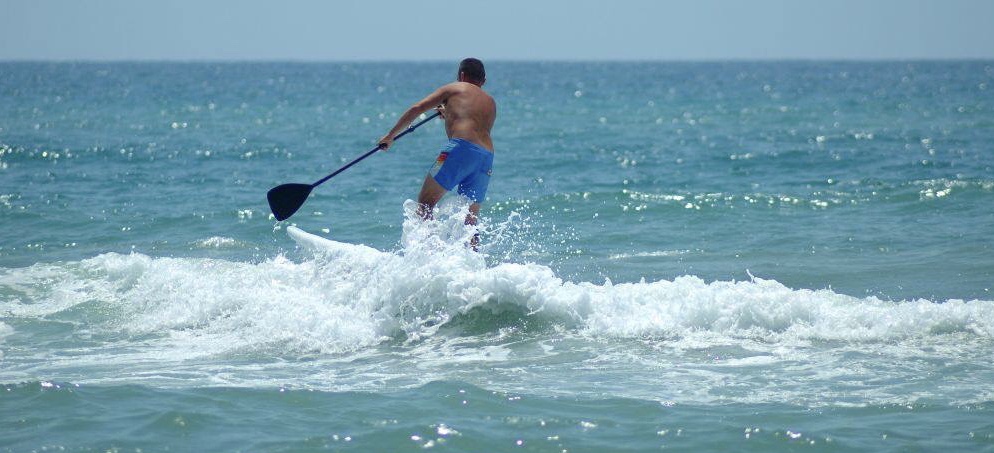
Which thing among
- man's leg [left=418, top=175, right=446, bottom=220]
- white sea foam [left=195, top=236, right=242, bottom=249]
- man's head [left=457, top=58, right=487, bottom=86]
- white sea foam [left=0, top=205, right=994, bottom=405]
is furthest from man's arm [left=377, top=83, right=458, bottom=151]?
white sea foam [left=195, top=236, right=242, bottom=249]

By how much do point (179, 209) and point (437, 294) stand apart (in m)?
7.51

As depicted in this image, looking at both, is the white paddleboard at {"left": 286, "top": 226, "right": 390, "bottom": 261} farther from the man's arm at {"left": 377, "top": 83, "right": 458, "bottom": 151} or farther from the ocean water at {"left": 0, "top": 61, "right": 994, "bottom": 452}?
the man's arm at {"left": 377, "top": 83, "right": 458, "bottom": 151}

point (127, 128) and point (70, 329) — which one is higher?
point (127, 128)

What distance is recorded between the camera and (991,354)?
6.84 metres

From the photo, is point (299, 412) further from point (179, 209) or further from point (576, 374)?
point (179, 209)

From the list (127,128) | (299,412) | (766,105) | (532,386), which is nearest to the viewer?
(299,412)

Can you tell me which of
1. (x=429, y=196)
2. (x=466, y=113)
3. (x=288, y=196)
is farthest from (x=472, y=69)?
(x=288, y=196)

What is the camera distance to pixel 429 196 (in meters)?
8.17

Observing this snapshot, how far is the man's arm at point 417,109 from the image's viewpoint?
7.74 metres

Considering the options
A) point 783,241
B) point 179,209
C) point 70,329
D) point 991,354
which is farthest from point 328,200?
point 991,354

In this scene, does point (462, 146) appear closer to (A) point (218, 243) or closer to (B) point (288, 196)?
(B) point (288, 196)

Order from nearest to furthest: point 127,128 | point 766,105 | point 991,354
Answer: point 991,354 < point 127,128 < point 766,105

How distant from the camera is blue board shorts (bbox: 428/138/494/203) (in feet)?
26.4

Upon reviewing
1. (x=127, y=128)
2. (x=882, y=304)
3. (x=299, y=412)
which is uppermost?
(x=127, y=128)
